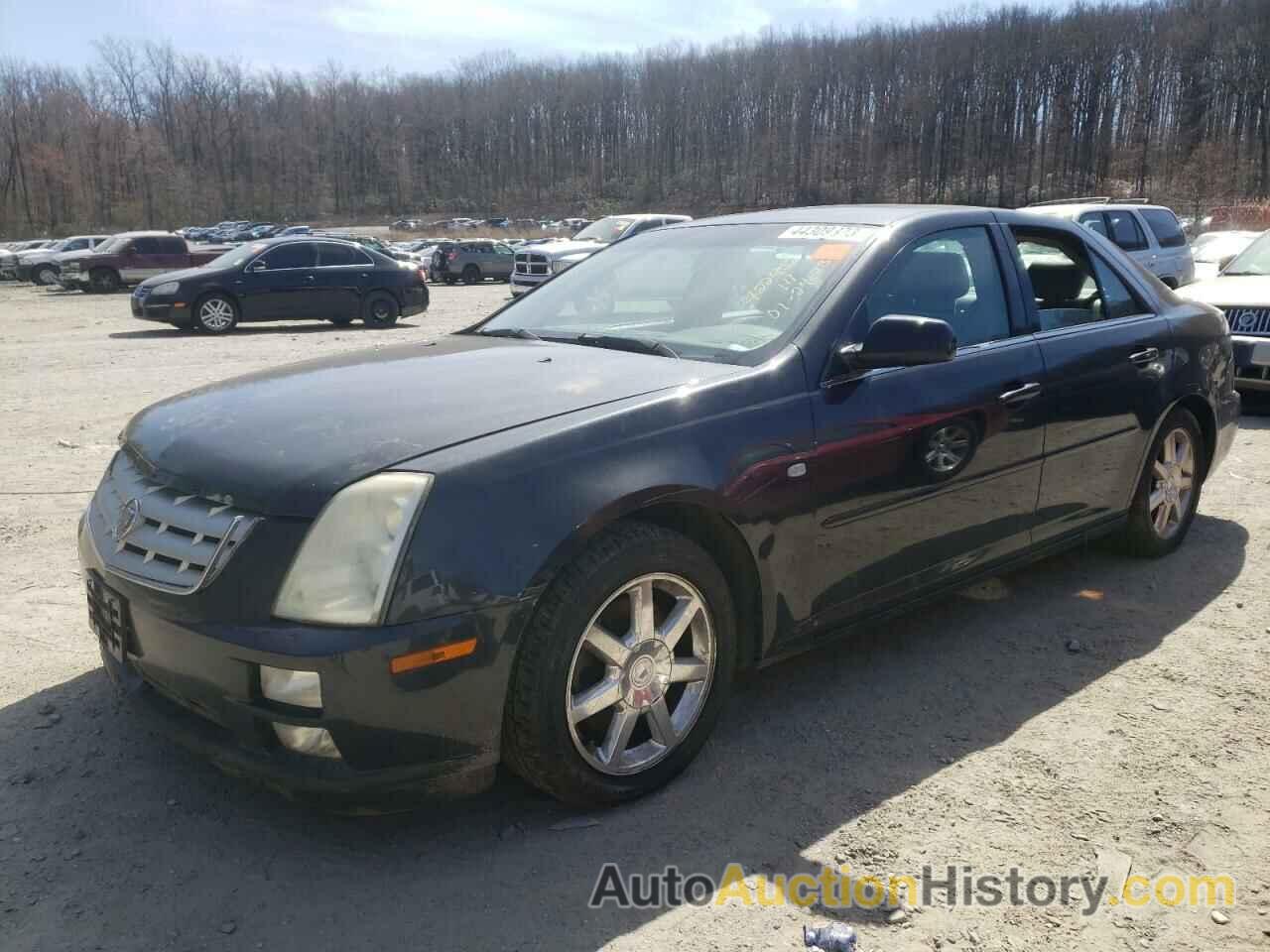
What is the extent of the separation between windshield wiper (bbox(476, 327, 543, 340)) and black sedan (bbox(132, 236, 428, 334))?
45.4 feet

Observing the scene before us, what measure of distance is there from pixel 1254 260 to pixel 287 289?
13.9 metres

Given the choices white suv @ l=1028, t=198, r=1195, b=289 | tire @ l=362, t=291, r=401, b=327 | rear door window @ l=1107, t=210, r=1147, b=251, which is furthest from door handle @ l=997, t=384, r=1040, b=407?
tire @ l=362, t=291, r=401, b=327

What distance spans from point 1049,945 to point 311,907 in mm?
1690

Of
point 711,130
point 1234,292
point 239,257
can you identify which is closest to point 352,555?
point 1234,292

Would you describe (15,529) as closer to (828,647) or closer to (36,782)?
(36,782)

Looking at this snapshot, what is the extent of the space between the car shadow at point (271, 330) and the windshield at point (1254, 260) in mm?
12119

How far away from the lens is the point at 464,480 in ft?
7.86

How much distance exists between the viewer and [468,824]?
8.93 ft

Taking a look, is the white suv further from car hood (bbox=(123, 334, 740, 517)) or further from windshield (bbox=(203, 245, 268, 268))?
windshield (bbox=(203, 245, 268, 268))

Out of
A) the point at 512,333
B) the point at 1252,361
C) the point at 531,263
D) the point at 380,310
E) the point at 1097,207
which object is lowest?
the point at 380,310

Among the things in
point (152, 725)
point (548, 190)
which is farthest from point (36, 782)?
point (548, 190)

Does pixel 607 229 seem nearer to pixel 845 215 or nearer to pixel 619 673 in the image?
pixel 845 215

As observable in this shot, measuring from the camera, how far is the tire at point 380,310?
1764cm

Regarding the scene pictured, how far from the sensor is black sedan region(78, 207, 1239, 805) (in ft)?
7.61
